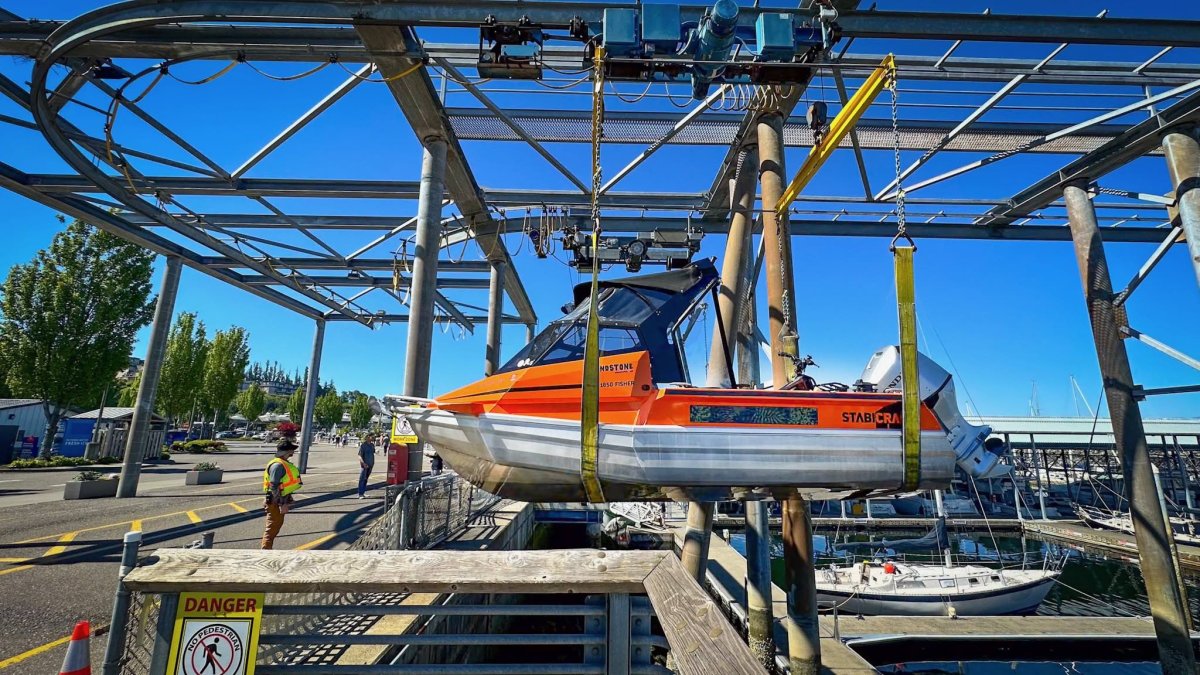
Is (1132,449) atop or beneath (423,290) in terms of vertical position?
beneath

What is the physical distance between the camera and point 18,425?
30172 millimetres

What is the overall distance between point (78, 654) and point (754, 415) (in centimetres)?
489

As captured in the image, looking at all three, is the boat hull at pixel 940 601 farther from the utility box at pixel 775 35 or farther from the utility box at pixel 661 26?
the utility box at pixel 661 26

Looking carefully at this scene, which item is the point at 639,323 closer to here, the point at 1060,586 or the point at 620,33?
the point at 620,33

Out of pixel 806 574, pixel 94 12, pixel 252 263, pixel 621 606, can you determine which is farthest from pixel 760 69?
pixel 252 263

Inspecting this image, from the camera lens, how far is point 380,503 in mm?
14742

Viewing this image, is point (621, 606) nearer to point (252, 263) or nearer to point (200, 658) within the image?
point (200, 658)

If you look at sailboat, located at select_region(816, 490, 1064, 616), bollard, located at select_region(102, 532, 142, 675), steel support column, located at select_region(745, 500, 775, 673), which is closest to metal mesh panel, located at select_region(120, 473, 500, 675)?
bollard, located at select_region(102, 532, 142, 675)

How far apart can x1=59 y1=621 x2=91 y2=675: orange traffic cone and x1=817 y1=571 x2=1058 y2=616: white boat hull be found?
16.2m

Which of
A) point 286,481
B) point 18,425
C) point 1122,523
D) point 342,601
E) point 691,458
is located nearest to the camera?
point 691,458

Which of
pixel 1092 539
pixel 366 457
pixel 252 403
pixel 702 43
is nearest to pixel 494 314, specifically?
pixel 366 457

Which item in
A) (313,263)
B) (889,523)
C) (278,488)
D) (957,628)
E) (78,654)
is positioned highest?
(313,263)

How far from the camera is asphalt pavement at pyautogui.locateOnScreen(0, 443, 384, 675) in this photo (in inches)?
228

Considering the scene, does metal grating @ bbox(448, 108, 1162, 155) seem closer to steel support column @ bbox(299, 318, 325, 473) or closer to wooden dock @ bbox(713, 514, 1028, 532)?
steel support column @ bbox(299, 318, 325, 473)
